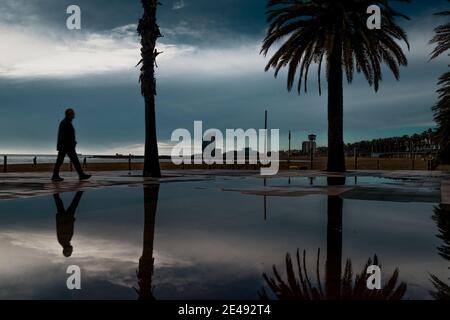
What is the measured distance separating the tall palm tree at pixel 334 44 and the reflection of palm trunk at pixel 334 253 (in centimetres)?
1599

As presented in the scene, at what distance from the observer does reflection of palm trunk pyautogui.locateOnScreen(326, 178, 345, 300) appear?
2.83 metres

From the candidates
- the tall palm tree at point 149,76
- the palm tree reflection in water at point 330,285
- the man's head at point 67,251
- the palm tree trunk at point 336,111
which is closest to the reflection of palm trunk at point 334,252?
the palm tree reflection in water at point 330,285

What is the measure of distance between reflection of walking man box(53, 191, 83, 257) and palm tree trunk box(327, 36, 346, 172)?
17.0 metres

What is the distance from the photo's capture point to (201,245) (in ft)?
13.9

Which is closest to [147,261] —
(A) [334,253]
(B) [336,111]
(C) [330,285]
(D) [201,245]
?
(D) [201,245]

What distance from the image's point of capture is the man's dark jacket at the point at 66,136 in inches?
502

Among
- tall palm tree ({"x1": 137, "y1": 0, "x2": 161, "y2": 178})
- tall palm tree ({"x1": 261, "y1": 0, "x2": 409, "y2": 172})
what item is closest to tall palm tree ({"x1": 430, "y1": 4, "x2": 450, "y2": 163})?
tall palm tree ({"x1": 261, "y1": 0, "x2": 409, "y2": 172})

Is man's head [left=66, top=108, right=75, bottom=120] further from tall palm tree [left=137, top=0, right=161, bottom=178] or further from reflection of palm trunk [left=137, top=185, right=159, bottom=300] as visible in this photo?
reflection of palm trunk [left=137, top=185, right=159, bottom=300]

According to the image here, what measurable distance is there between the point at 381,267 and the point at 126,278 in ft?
7.02

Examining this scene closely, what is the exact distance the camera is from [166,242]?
4.37 m

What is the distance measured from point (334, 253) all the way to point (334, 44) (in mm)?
19966

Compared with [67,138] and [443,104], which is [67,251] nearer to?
[67,138]
